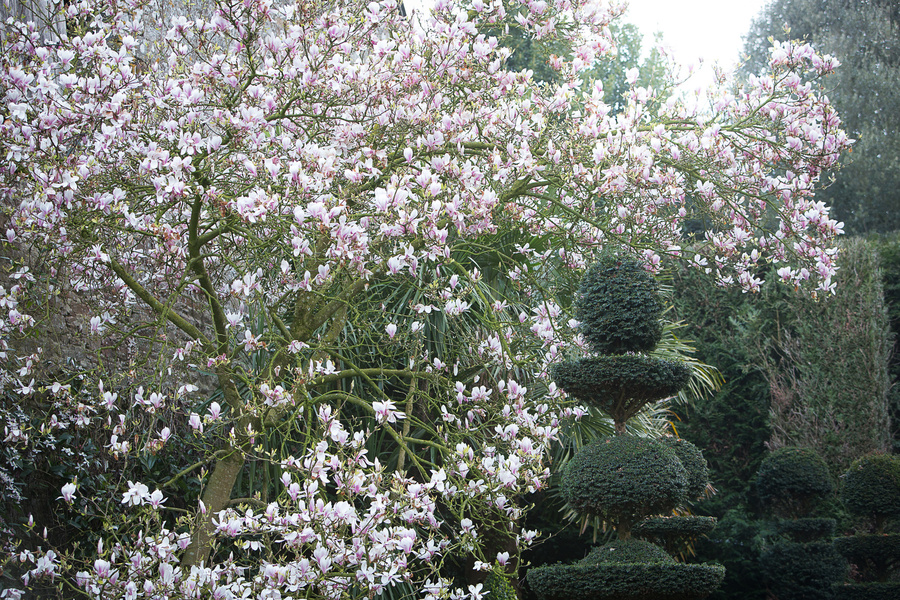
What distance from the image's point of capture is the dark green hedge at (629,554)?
3.50 m

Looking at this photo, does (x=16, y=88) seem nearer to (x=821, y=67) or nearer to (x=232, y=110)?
(x=232, y=110)

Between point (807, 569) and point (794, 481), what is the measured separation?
686 millimetres

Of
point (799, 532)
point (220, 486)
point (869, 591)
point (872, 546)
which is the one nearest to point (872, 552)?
point (872, 546)

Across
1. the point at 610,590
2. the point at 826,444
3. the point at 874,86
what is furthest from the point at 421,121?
the point at 874,86

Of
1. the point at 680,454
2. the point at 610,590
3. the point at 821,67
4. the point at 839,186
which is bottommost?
the point at 610,590

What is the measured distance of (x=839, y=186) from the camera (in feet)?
43.1

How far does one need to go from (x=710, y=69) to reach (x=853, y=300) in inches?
194

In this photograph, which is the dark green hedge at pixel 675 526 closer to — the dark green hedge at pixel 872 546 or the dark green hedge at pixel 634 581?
the dark green hedge at pixel 634 581

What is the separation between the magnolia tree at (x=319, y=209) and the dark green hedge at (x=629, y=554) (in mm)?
373

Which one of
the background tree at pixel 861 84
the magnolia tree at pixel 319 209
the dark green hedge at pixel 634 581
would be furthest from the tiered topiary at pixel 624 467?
the background tree at pixel 861 84

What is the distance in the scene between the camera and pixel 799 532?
20.5 ft

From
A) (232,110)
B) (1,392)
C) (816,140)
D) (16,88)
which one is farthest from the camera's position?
(1,392)

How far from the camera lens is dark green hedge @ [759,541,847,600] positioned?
603 centimetres

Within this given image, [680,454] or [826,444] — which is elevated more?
[826,444]
